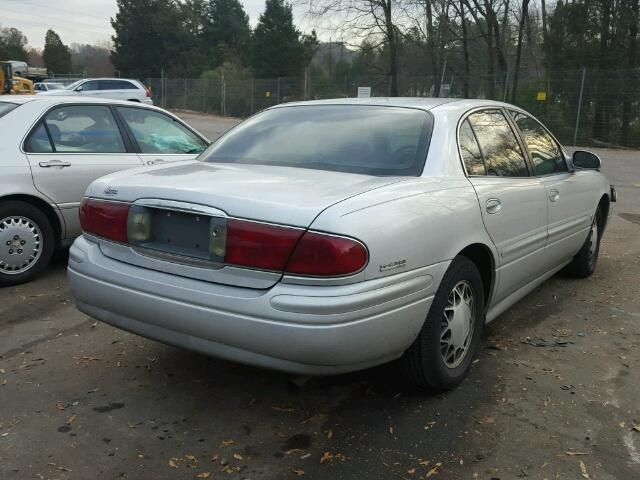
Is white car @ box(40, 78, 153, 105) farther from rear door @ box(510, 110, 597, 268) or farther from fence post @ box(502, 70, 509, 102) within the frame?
rear door @ box(510, 110, 597, 268)

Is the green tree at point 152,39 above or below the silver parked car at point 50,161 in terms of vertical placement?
above

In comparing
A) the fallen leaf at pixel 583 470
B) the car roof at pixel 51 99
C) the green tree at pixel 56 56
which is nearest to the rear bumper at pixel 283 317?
the fallen leaf at pixel 583 470

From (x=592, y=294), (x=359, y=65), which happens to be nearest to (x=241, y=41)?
(x=359, y=65)

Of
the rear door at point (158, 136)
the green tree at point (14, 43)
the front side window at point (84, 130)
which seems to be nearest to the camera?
the front side window at point (84, 130)

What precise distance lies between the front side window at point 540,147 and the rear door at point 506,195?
0.21 m

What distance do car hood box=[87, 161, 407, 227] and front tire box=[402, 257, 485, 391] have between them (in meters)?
0.59

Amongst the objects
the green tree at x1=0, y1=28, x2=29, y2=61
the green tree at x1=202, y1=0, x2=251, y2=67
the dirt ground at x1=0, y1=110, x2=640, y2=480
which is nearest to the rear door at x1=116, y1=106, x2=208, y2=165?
the dirt ground at x1=0, y1=110, x2=640, y2=480

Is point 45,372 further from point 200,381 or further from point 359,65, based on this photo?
point 359,65

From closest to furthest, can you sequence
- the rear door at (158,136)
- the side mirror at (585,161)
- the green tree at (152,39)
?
the side mirror at (585,161), the rear door at (158,136), the green tree at (152,39)

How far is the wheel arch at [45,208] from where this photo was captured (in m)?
4.95

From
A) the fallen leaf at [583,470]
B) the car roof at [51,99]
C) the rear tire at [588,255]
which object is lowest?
the fallen leaf at [583,470]

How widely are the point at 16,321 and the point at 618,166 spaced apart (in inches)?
608

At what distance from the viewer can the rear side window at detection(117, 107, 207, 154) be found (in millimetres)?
5836

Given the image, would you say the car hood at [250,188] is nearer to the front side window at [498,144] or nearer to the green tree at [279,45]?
the front side window at [498,144]
